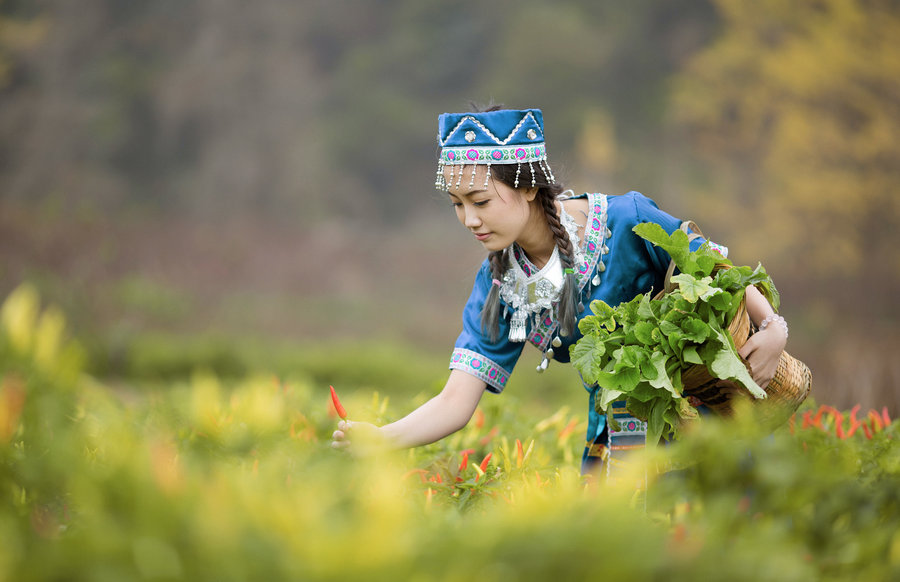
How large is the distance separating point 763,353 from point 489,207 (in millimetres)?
787

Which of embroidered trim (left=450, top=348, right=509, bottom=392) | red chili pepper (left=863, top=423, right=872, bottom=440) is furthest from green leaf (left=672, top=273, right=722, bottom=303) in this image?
red chili pepper (left=863, top=423, right=872, bottom=440)

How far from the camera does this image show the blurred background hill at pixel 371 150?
9633mm

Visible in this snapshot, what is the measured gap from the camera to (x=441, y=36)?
47.5 ft

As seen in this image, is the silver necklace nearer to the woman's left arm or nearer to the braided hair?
the braided hair

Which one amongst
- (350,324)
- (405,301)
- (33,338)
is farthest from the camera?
(405,301)

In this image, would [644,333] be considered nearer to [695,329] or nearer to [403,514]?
[695,329]

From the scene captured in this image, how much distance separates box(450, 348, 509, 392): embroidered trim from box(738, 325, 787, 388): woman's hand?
2.21 feet

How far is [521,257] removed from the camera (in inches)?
95.9

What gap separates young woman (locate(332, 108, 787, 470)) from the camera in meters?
2.21

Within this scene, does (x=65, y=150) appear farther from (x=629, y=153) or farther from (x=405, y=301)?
(x=629, y=153)

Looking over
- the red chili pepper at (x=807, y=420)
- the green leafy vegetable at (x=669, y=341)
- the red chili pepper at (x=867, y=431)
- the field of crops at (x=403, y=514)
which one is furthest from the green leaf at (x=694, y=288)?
the red chili pepper at (x=867, y=431)

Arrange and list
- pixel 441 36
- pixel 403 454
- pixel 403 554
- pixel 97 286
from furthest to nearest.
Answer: pixel 441 36 < pixel 97 286 < pixel 403 454 < pixel 403 554

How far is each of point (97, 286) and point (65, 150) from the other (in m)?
3.73

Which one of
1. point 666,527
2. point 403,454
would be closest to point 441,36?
point 403,454
